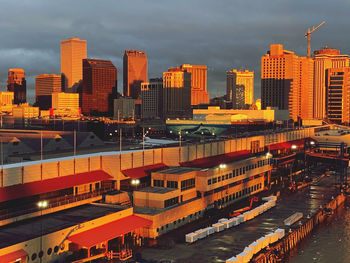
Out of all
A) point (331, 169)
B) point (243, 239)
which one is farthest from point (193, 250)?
point (331, 169)

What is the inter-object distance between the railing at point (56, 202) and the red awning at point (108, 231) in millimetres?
8356

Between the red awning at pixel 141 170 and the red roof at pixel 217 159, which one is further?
the red roof at pixel 217 159

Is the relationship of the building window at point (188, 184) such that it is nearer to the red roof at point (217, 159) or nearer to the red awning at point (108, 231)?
the red awning at point (108, 231)

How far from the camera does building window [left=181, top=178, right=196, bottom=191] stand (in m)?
73.2

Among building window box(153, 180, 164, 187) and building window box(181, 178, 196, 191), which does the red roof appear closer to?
building window box(181, 178, 196, 191)

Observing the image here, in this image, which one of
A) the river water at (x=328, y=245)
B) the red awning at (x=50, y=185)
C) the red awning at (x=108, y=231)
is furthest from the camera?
the river water at (x=328, y=245)

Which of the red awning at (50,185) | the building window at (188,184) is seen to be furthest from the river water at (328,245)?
the red awning at (50,185)

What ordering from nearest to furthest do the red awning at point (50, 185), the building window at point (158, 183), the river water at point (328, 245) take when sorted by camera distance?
1. the red awning at point (50, 185)
2. the river water at point (328, 245)
3. the building window at point (158, 183)

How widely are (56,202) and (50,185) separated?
2.55m

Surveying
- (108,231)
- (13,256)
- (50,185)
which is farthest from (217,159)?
(13,256)

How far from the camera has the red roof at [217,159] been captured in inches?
3604

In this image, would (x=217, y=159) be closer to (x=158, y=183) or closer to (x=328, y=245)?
(x=158, y=183)

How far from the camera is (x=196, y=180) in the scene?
7706 cm

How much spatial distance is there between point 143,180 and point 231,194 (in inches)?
769
